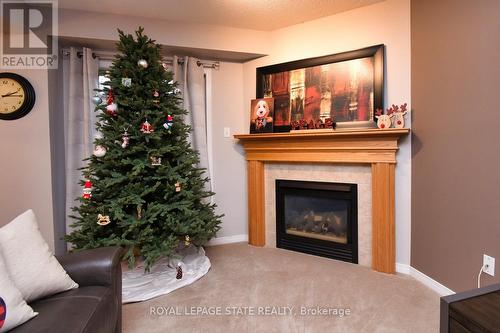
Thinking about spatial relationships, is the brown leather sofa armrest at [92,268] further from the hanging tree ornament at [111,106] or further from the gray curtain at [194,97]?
the gray curtain at [194,97]

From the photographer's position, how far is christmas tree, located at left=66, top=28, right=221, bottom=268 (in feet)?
7.01

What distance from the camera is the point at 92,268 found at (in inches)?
58.7

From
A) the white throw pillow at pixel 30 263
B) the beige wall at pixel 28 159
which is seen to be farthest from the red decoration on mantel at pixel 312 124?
the beige wall at pixel 28 159

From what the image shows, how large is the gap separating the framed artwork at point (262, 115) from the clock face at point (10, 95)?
2150 mm

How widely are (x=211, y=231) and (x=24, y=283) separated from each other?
4.63ft

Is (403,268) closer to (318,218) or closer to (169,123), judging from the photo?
(318,218)

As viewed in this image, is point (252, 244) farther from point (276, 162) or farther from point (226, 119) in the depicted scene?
point (226, 119)

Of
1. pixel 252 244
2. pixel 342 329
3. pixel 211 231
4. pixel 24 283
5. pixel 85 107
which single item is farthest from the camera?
pixel 252 244

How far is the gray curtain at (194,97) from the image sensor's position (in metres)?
3.08

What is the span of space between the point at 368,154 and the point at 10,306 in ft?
8.34

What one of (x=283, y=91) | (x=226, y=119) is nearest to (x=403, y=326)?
(x=283, y=91)

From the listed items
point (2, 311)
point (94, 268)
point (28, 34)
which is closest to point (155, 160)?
point (94, 268)

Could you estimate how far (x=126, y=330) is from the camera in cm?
179

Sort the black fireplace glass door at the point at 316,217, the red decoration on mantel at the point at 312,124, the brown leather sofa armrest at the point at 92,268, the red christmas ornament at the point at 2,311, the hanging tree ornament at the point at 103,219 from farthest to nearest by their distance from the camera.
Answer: the black fireplace glass door at the point at 316,217 → the red decoration on mantel at the point at 312,124 → the hanging tree ornament at the point at 103,219 → the brown leather sofa armrest at the point at 92,268 → the red christmas ornament at the point at 2,311
